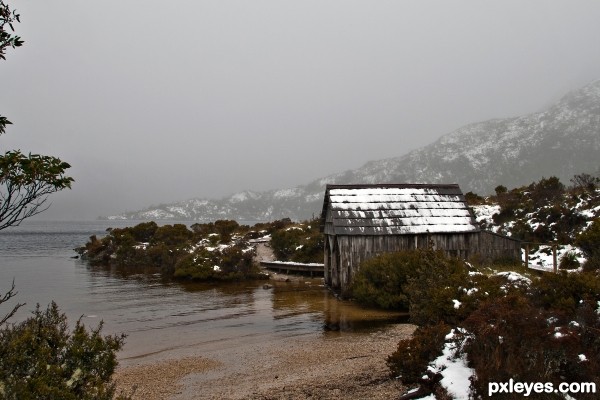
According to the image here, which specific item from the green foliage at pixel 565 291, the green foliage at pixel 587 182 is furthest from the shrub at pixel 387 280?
the green foliage at pixel 587 182

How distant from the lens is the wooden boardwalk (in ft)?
99.7

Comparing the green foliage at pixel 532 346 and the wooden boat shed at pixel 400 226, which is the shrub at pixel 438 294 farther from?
the wooden boat shed at pixel 400 226

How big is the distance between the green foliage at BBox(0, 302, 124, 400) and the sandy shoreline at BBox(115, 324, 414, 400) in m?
3.48

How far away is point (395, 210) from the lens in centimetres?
2167

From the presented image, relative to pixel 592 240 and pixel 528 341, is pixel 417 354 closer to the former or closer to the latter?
pixel 528 341

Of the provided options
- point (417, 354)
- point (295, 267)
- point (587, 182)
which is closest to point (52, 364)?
point (417, 354)

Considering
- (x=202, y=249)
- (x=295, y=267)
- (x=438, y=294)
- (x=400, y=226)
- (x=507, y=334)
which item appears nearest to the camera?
(x=507, y=334)

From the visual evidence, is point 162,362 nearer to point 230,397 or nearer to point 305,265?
A: point 230,397

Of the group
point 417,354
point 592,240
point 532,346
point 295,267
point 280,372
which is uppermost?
point 592,240

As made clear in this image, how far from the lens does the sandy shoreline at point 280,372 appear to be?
29.2ft

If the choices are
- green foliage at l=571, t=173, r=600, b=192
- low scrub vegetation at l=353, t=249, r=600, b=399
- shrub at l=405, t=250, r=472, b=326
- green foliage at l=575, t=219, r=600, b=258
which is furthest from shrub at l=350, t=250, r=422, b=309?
green foliage at l=571, t=173, r=600, b=192

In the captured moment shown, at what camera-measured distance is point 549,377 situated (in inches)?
240

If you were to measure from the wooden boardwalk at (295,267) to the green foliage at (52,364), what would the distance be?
952 inches

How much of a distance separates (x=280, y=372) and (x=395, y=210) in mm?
12954
